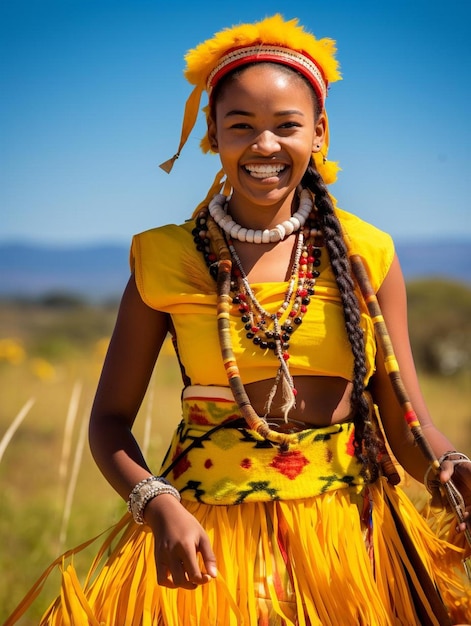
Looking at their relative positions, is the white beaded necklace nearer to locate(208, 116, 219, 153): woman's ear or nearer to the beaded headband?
locate(208, 116, 219, 153): woman's ear

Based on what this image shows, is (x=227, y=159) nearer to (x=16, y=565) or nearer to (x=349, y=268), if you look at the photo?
(x=349, y=268)

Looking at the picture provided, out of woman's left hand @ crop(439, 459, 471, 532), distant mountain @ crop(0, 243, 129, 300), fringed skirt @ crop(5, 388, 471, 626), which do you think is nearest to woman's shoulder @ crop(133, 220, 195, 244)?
fringed skirt @ crop(5, 388, 471, 626)

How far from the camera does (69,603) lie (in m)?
2.59

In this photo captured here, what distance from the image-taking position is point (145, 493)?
259 centimetres

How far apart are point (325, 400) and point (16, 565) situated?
3006 mm

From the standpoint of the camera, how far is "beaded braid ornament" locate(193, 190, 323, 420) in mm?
2719

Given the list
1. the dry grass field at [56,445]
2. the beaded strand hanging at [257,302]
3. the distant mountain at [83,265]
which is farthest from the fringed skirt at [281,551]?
the distant mountain at [83,265]

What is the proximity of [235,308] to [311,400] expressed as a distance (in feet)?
1.18

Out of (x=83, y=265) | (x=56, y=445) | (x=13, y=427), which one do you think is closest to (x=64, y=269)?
(x=83, y=265)

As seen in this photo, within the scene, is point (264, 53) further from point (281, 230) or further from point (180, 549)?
point (180, 549)

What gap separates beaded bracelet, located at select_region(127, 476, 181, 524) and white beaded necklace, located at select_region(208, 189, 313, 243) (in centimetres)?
80

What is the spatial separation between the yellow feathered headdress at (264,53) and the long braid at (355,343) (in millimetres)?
455

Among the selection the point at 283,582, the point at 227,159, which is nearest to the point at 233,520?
the point at 283,582

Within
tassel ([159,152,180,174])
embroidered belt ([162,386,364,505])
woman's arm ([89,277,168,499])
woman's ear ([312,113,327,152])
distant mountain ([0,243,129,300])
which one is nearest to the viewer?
embroidered belt ([162,386,364,505])
